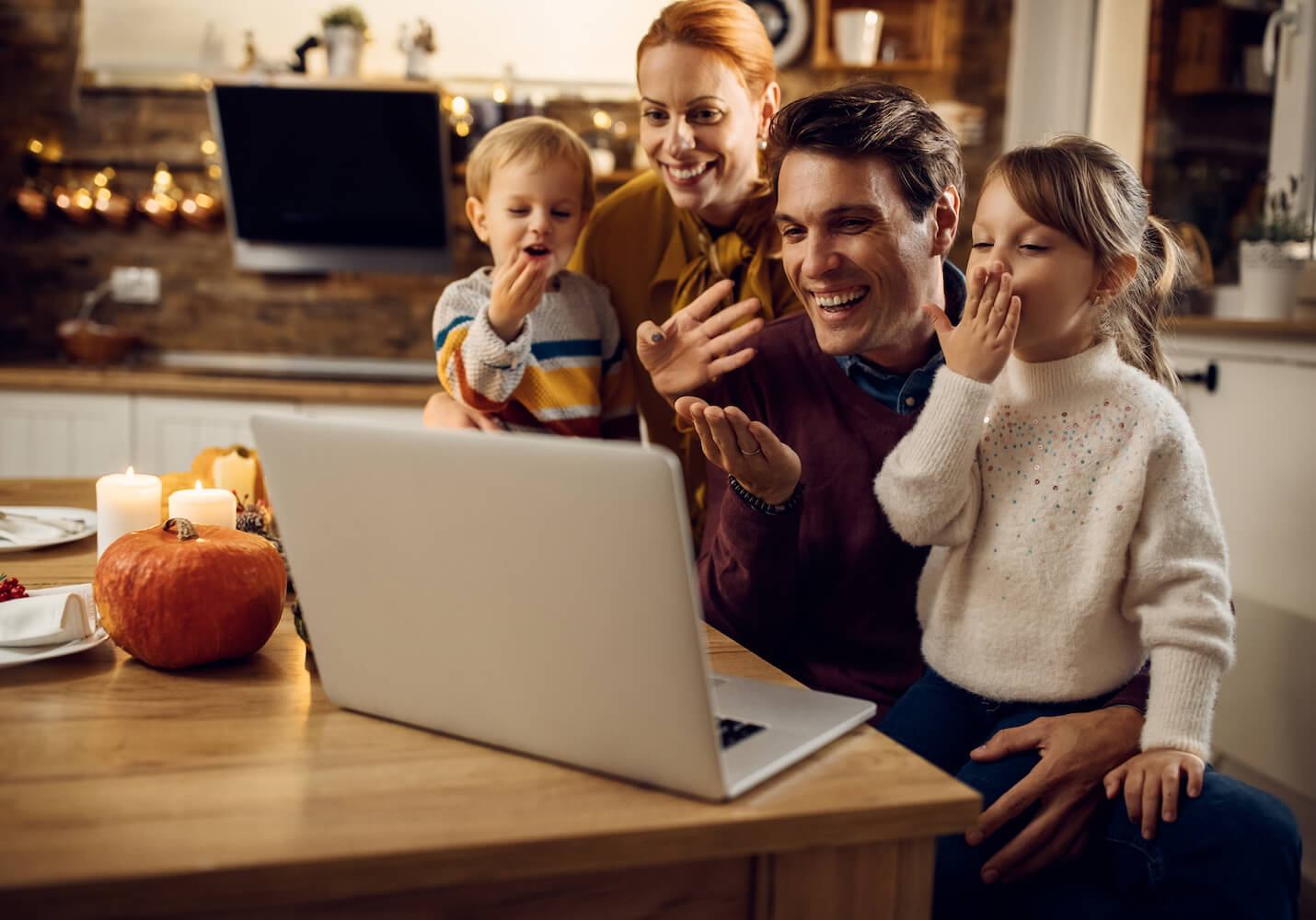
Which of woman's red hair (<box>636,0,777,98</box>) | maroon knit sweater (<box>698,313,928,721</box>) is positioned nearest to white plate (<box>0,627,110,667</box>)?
maroon knit sweater (<box>698,313,928,721</box>)

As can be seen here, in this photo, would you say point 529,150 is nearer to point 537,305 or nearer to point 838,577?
point 537,305

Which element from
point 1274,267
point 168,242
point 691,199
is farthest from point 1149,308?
point 168,242

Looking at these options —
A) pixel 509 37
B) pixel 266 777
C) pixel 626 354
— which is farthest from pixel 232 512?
pixel 509 37

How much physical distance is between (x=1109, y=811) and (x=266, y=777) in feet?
2.71

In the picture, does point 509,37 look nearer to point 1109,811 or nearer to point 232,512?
point 232,512

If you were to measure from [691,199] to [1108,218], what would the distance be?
757 millimetres

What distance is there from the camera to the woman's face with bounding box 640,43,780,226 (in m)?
1.74

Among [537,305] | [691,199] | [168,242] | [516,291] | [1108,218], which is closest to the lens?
[1108,218]

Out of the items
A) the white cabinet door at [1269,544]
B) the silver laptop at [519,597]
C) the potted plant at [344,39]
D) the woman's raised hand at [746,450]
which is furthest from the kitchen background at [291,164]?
the silver laptop at [519,597]

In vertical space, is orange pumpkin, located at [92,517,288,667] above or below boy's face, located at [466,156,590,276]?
below

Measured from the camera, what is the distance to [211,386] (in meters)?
3.61

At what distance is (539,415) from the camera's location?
5.80 ft

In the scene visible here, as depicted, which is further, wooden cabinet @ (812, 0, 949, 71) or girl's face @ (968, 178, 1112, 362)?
wooden cabinet @ (812, 0, 949, 71)

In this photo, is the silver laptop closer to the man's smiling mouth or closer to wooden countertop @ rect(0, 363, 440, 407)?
the man's smiling mouth
